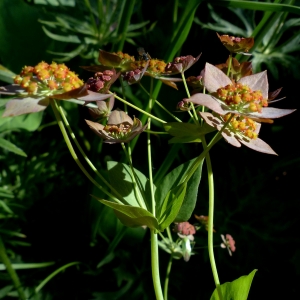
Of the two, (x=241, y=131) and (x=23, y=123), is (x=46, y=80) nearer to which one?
(x=241, y=131)

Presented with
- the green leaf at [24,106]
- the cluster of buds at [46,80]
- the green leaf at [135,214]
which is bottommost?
the green leaf at [135,214]

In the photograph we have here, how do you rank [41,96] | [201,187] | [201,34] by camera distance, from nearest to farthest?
[41,96] < [201,187] < [201,34]

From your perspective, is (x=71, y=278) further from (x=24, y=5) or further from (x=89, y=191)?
(x=24, y=5)

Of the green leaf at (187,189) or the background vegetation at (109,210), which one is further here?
the background vegetation at (109,210)

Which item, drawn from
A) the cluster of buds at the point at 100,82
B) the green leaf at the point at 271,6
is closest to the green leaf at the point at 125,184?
the cluster of buds at the point at 100,82

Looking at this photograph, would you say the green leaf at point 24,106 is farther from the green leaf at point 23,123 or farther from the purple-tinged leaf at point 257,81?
the green leaf at point 23,123

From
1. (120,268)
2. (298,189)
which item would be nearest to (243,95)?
(120,268)

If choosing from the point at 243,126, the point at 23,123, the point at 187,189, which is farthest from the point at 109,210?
the point at 243,126

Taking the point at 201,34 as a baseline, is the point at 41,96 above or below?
above
